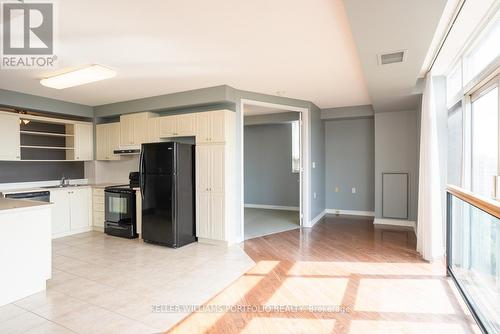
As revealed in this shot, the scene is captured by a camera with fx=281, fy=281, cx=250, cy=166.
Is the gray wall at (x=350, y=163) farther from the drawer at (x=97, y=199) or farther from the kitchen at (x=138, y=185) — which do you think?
the drawer at (x=97, y=199)

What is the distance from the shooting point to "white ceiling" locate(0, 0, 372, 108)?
7.21ft

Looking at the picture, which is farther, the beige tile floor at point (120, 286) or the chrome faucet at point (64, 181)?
the chrome faucet at point (64, 181)

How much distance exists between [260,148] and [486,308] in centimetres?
614

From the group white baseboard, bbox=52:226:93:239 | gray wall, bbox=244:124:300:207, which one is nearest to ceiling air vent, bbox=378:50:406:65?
gray wall, bbox=244:124:300:207

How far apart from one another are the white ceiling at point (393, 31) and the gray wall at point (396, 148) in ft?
7.35

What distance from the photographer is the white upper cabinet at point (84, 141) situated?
5543mm

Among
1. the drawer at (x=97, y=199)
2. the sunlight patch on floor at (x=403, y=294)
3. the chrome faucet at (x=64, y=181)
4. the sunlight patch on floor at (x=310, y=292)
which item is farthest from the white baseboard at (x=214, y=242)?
the chrome faucet at (x=64, y=181)

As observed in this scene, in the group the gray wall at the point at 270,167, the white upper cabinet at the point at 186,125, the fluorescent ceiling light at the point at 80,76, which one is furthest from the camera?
the gray wall at the point at 270,167

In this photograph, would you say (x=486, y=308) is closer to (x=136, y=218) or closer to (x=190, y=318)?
(x=190, y=318)

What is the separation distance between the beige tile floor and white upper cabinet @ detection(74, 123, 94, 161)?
187 centimetres

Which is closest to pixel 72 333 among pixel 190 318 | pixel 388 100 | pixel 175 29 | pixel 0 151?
pixel 190 318

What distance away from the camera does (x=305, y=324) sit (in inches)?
88.2

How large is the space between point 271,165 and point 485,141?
5228mm

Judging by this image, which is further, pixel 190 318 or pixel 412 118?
pixel 412 118
